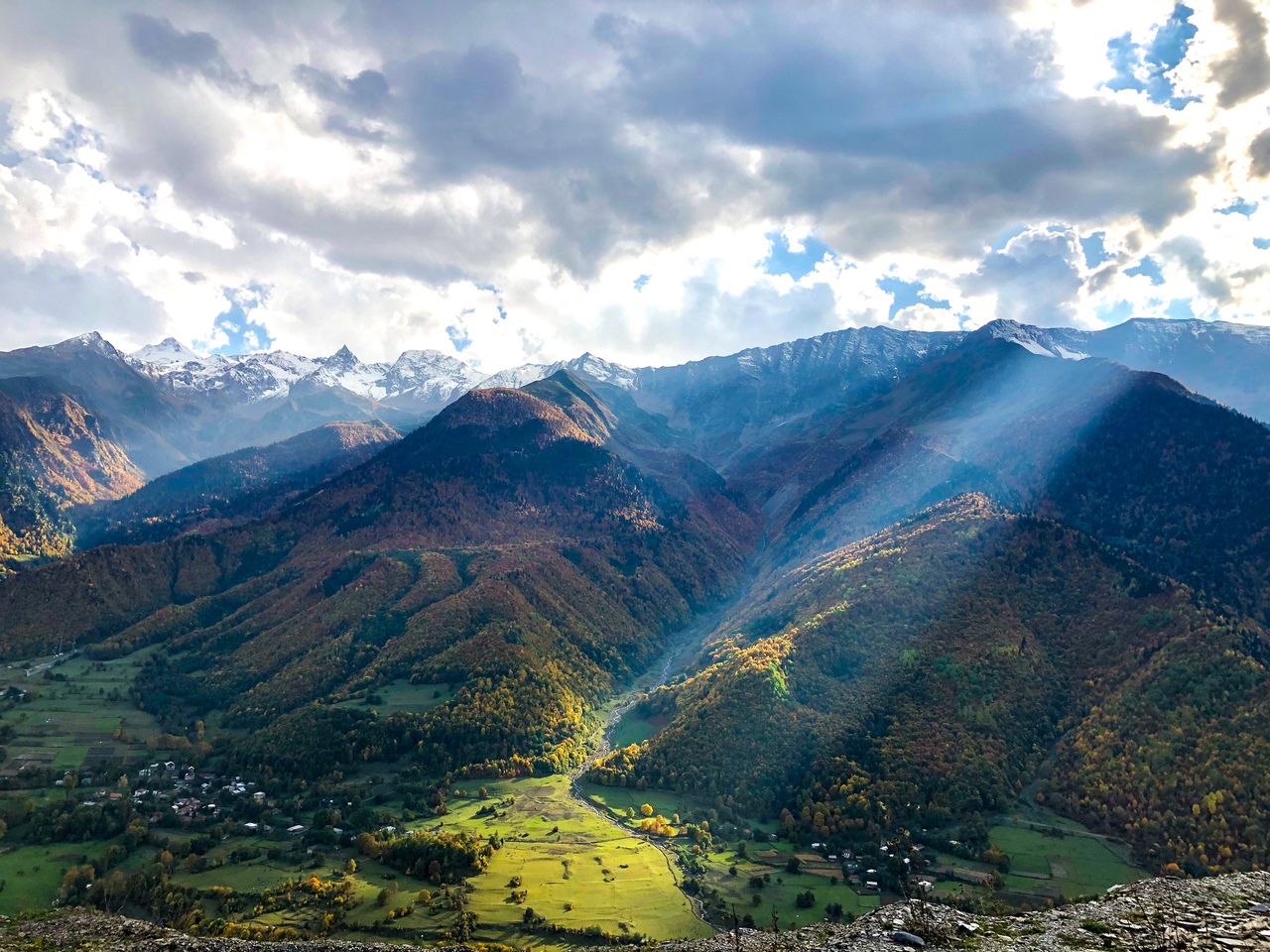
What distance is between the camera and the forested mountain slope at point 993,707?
359 feet

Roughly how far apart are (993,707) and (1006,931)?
65.8m

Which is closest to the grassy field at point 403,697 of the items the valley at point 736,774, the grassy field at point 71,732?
the valley at point 736,774

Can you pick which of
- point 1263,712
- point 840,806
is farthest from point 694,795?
point 1263,712

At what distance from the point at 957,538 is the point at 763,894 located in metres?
123

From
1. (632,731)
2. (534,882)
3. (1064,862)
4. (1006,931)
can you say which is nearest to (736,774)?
(534,882)

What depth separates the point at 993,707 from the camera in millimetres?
138250

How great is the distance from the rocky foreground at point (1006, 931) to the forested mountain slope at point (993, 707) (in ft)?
52.0

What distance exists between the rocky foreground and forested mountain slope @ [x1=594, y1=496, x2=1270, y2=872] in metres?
15.9

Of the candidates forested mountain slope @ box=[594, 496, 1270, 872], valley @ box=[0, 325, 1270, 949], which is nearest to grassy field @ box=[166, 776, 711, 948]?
valley @ box=[0, 325, 1270, 949]

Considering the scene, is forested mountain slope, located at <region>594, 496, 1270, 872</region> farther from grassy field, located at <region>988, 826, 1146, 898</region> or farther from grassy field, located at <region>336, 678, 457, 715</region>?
grassy field, located at <region>336, 678, 457, 715</region>

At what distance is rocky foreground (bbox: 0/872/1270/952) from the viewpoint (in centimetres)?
7362

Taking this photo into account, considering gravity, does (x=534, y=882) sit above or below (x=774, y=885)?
below

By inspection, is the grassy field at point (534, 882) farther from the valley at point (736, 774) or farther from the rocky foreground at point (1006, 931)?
the rocky foreground at point (1006, 931)

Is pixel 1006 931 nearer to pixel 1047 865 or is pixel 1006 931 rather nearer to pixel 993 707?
pixel 1047 865
